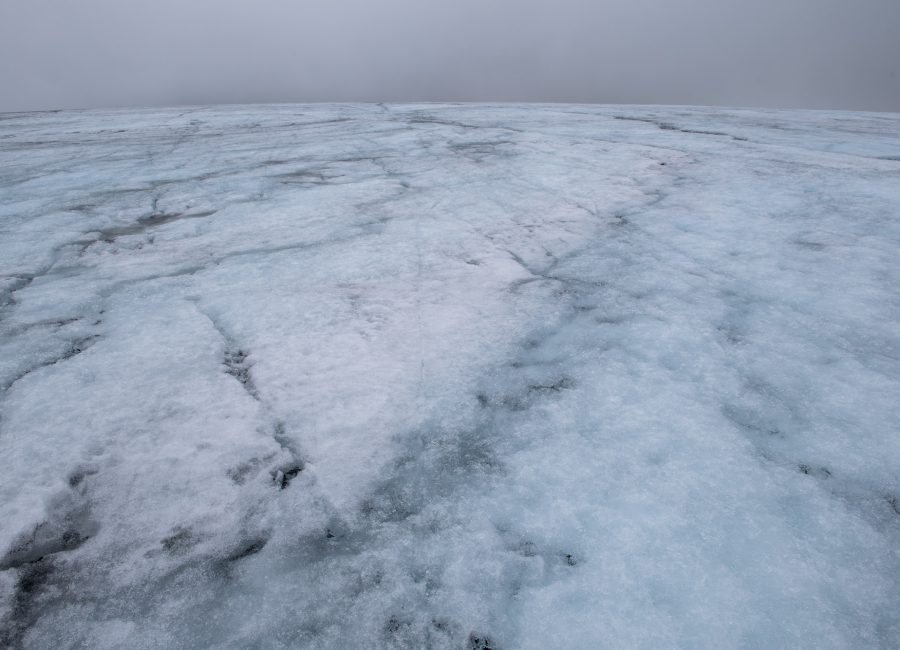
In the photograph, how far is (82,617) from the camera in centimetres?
54

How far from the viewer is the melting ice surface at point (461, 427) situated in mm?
542

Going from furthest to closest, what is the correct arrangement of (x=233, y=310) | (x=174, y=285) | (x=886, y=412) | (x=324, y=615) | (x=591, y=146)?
(x=591, y=146) < (x=174, y=285) < (x=233, y=310) < (x=886, y=412) < (x=324, y=615)

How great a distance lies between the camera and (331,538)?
0.62 m

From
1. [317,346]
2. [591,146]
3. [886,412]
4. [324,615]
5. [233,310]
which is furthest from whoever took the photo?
[591,146]

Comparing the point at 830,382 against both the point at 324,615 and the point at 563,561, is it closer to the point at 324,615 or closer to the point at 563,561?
the point at 563,561

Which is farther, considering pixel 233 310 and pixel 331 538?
pixel 233 310

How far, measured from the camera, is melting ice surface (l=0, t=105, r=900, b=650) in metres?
0.54

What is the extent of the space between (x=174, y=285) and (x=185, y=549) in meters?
0.82

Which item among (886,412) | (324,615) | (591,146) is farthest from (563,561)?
(591,146)

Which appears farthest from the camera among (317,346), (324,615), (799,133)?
(799,133)

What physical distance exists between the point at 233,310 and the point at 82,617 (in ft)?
2.23

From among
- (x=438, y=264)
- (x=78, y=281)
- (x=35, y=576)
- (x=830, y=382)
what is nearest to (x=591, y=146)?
(x=438, y=264)

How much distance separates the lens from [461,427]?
30.8 inches

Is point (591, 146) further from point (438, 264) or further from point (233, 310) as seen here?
point (233, 310)
